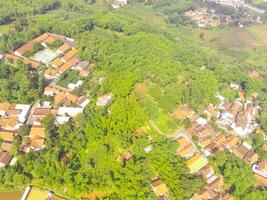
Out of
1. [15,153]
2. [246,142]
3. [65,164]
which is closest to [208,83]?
[246,142]

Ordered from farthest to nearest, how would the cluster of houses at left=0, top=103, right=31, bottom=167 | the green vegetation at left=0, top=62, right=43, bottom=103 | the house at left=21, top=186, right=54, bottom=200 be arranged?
the green vegetation at left=0, top=62, right=43, bottom=103
the cluster of houses at left=0, top=103, right=31, bottom=167
the house at left=21, top=186, right=54, bottom=200

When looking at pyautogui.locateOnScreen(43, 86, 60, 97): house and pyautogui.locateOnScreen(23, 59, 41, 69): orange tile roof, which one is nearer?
pyautogui.locateOnScreen(43, 86, 60, 97): house

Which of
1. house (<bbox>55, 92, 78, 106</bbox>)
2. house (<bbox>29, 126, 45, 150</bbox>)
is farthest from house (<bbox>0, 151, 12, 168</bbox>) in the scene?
house (<bbox>55, 92, 78, 106</bbox>)

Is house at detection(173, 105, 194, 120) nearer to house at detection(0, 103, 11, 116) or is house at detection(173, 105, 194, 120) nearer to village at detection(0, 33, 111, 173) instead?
village at detection(0, 33, 111, 173)

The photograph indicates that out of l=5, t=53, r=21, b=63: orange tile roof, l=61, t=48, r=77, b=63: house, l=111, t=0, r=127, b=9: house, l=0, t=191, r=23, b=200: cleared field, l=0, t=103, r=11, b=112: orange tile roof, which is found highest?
→ l=61, t=48, r=77, b=63: house

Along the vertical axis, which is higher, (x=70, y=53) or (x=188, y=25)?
(x=70, y=53)

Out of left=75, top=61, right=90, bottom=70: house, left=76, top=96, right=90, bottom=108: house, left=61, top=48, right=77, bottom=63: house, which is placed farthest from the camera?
left=61, top=48, right=77, bottom=63: house

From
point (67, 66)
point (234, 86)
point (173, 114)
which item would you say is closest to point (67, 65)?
point (67, 66)

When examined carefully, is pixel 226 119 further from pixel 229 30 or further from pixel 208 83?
pixel 229 30
